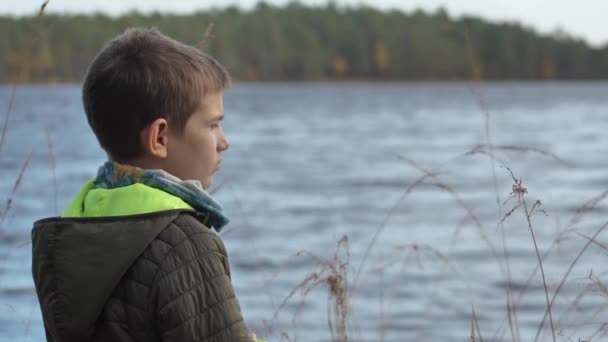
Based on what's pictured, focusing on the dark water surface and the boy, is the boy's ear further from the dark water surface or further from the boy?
the dark water surface

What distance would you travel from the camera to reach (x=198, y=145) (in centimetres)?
199

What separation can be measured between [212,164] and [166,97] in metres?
0.19

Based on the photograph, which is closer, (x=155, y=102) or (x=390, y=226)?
(x=155, y=102)

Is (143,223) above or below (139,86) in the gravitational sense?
below

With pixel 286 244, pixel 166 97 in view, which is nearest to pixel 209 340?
pixel 166 97

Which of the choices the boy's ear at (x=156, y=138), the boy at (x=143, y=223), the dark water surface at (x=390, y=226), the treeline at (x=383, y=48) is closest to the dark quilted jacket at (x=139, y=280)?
the boy at (x=143, y=223)

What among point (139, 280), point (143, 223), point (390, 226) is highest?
point (143, 223)

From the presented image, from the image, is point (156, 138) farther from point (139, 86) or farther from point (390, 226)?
point (390, 226)

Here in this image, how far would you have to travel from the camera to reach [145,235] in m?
1.73

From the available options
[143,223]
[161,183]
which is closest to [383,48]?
[161,183]

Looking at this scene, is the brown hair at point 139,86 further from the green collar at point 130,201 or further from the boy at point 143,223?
the green collar at point 130,201

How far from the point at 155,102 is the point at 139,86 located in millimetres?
44

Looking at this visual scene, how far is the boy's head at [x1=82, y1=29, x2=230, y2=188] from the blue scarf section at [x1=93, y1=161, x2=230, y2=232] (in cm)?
6

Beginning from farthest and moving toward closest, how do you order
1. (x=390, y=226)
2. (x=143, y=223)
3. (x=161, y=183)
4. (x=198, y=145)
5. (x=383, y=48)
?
1. (x=383, y=48)
2. (x=390, y=226)
3. (x=198, y=145)
4. (x=161, y=183)
5. (x=143, y=223)
